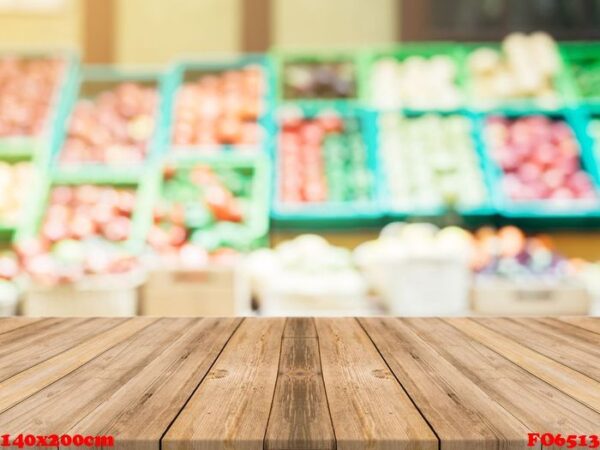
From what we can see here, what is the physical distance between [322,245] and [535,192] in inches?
56.9

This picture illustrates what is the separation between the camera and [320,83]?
474 cm

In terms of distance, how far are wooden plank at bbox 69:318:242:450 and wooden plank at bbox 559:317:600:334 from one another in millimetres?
866

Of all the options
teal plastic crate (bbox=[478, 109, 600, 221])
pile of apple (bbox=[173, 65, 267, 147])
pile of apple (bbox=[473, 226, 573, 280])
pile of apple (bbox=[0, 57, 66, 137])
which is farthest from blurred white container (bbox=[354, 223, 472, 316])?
pile of apple (bbox=[0, 57, 66, 137])

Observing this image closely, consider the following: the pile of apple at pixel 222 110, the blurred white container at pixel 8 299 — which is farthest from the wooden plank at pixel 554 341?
the pile of apple at pixel 222 110

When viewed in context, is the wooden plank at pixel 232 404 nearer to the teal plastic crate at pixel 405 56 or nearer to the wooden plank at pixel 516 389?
the wooden plank at pixel 516 389

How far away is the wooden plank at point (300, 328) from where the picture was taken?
1440 mm

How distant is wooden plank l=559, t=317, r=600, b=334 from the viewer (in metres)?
1.57

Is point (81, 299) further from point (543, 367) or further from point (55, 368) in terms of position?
point (543, 367)

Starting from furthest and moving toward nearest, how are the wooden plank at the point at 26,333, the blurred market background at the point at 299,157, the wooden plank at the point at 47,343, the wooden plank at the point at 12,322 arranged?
the blurred market background at the point at 299,157 < the wooden plank at the point at 12,322 < the wooden plank at the point at 26,333 < the wooden plank at the point at 47,343

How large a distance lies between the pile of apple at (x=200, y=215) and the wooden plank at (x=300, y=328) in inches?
79.7

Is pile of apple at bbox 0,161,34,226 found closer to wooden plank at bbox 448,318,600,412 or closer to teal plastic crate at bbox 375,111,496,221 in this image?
teal plastic crate at bbox 375,111,496,221

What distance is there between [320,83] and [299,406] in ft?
13.3

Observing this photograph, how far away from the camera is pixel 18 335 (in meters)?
1.44

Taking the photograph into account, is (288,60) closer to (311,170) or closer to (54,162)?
(311,170)
